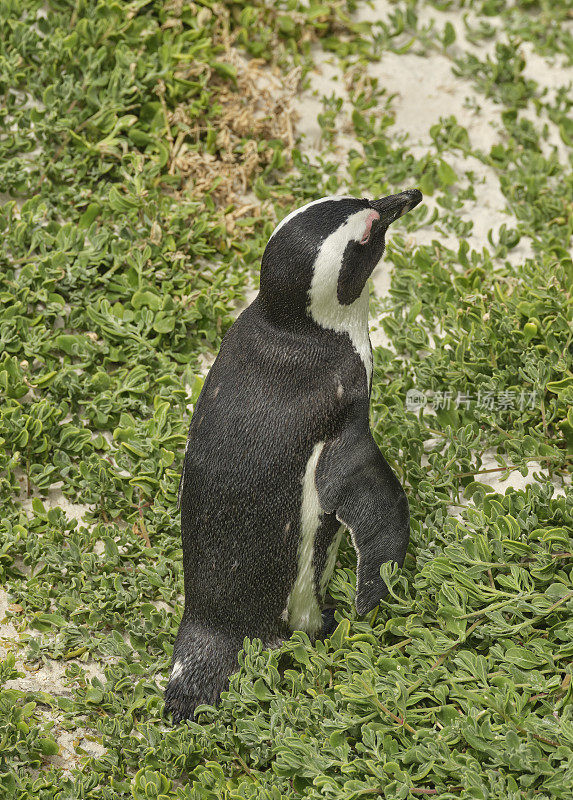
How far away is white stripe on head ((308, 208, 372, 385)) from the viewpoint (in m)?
2.30

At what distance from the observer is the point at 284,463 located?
2.31 metres

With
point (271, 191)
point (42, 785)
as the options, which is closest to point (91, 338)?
point (271, 191)

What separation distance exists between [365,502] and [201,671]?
0.57m

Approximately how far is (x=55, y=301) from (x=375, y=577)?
5.16ft

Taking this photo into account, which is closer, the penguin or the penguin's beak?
the penguin

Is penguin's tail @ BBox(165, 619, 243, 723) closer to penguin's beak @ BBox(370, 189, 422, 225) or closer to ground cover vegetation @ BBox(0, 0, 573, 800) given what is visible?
ground cover vegetation @ BBox(0, 0, 573, 800)

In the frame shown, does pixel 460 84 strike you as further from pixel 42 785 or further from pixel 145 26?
pixel 42 785

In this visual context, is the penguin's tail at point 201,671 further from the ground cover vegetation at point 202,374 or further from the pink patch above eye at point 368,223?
the pink patch above eye at point 368,223

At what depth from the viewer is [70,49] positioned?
12.5 ft
